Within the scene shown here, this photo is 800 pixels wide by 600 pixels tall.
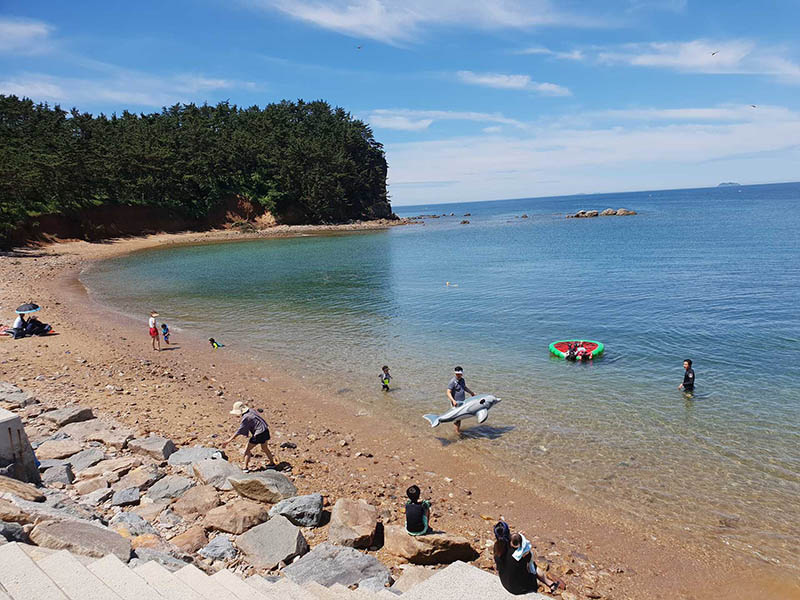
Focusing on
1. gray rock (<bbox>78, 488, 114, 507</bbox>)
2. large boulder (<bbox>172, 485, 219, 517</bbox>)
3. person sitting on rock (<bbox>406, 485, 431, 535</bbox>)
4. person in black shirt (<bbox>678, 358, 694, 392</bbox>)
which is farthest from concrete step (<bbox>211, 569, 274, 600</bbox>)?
person in black shirt (<bbox>678, 358, 694, 392</bbox>)

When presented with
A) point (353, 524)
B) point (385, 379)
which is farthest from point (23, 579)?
point (385, 379)

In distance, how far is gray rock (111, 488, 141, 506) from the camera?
8.61 metres

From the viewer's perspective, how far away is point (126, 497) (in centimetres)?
870

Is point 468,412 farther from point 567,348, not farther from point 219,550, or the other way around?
point 567,348

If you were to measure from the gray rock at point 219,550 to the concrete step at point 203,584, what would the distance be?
1.40m

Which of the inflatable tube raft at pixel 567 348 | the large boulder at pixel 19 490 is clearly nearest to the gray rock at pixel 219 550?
the large boulder at pixel 19 490

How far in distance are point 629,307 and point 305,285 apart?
2311 cm

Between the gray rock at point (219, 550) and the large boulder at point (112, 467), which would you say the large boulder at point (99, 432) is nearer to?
the large boulder at point (112, 467)

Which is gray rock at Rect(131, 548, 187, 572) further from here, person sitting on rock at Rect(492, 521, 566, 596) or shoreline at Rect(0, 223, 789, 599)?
person sitting on rock at Rect(492, 521, 566, 596)

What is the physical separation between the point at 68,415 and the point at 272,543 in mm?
7763

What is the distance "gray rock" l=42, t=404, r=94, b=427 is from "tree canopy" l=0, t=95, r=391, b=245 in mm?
48468

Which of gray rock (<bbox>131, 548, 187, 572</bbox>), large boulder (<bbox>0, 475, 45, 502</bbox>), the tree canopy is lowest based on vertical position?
gray rock (<bbox>131, 548, 187, 572</bbox>)

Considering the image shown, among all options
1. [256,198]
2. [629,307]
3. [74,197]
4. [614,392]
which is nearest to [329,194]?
[256,198]

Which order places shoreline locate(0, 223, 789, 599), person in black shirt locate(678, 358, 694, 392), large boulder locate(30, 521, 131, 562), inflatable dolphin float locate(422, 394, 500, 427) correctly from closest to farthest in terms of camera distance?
large boulder locate(30, 521, 131, 562)
shoreline locate(0, 223, 789, 599)
inflatable dolphin float locate(422, 394, 500, 427)
person in black shirt locate(678, 358, 694, 392)
